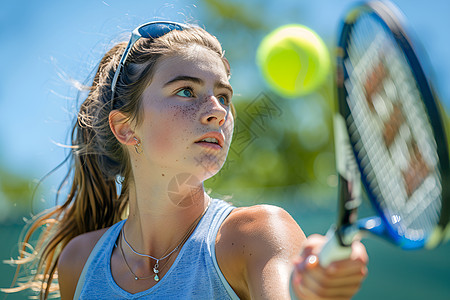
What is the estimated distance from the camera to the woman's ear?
184 cm

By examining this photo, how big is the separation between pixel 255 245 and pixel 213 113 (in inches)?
18.3

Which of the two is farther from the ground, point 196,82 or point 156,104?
point 196,82

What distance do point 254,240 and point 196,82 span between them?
580mm

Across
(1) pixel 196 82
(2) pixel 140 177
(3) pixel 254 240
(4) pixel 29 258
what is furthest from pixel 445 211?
(4) pixel 29 258

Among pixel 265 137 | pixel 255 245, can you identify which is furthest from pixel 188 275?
pixel 265 137

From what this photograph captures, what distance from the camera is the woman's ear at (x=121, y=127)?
184 centimetres

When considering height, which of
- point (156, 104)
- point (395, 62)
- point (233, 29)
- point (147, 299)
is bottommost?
point (233, 29)

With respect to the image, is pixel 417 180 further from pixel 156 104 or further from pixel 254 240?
pixel 156 104

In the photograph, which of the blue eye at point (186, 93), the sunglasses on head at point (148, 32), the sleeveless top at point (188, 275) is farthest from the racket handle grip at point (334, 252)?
the sunglasses on head at point (148, 32)

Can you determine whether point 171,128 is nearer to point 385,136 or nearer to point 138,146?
point 138,146

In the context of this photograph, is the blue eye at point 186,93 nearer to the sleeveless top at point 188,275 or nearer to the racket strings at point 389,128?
the sleeveless top at point 188,275

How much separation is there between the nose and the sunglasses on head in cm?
40

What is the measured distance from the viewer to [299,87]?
401cm

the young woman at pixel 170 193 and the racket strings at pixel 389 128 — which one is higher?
the racket strings at pixel 389 128
